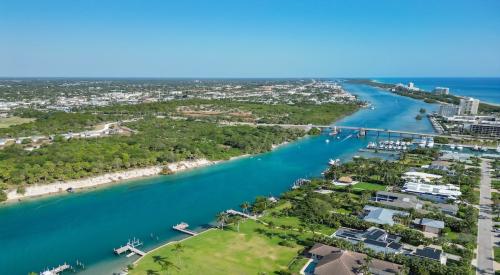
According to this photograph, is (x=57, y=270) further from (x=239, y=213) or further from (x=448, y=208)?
(x=448, y=208)

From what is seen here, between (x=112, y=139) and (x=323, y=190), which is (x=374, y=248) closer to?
(x=323, y=190)

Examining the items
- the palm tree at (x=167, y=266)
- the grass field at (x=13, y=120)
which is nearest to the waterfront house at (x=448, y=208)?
the palm tree at (x=167, y=266)

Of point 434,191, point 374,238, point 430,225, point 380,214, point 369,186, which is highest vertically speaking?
point 374,238

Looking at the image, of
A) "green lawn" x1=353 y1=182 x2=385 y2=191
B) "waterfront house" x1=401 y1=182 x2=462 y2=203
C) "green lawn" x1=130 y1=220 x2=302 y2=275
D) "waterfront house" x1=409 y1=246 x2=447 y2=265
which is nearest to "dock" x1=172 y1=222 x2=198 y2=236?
"green lawn" x1=130 y1=220 x2=302 y2=275

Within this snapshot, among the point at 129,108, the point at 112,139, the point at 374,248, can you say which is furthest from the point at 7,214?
the point at 129,108

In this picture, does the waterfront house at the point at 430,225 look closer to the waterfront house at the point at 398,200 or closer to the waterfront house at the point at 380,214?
the waterfront house at the point at 380,214

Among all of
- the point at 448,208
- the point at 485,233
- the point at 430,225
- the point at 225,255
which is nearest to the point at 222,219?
the point at 225,255
